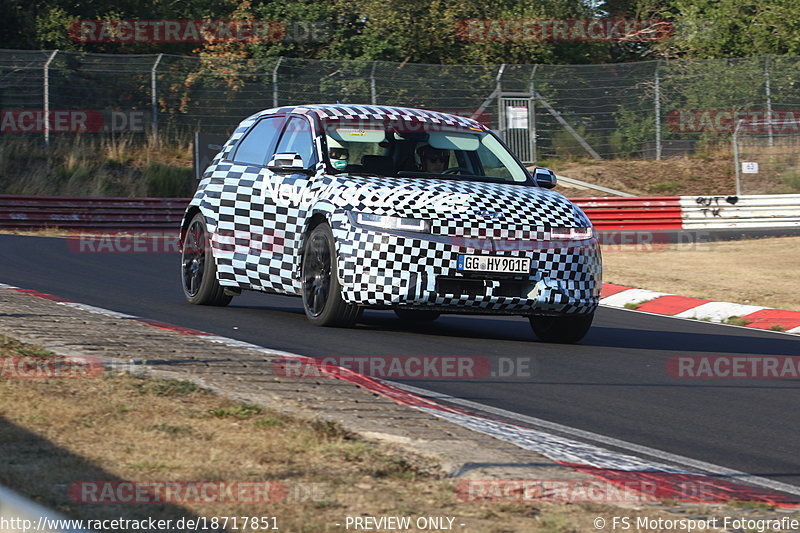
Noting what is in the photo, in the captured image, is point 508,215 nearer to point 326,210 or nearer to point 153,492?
point 326,210

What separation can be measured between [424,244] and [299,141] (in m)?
2.02

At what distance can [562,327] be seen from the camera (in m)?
10.4

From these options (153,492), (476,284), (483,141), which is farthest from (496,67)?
(153,492)

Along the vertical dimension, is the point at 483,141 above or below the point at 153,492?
above

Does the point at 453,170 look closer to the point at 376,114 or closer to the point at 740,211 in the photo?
the point at 376,114

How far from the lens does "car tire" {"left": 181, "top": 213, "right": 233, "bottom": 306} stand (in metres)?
11.3

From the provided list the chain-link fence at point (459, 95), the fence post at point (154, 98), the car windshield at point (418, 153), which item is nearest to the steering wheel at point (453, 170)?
the car windshield at point (418, 153)

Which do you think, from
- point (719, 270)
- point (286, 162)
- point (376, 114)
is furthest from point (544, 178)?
point (719, 270)

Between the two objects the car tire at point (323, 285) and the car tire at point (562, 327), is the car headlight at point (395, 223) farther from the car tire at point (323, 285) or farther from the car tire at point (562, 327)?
the car tire at point (562, 327)

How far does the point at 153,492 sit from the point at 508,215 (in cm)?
531

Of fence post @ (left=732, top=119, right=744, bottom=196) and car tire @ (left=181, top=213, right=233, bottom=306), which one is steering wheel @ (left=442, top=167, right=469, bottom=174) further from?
fence post @ (left=732, top=119, right=744, bottom=196)

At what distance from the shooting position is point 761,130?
3044 cm

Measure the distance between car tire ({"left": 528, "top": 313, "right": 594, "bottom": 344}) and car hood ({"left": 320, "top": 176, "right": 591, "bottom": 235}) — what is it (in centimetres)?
83

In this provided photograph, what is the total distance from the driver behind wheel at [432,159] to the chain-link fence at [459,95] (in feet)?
63.0
